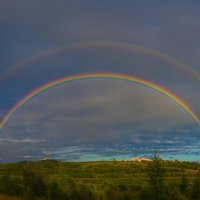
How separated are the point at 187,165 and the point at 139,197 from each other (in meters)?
113

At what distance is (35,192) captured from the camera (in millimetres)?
38531

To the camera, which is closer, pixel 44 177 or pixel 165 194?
pixel 165 194

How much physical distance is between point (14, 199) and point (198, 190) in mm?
15518

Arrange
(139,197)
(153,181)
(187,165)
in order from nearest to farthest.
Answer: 1. (153,181)
2. (139,197)
3. (187,165)

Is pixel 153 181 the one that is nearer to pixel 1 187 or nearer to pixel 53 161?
pixel 1 187

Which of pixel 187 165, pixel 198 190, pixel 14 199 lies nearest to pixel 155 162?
pixel 198 190

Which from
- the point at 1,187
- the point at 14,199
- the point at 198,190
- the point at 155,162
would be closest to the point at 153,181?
the point at 155,162

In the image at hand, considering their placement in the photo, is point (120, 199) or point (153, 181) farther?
point (120, 199)

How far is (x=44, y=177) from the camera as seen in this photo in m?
39.6

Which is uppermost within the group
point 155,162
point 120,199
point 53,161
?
point 53,161

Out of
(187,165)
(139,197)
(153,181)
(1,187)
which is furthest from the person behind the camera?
(187,165)

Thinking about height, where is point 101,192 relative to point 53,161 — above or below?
below

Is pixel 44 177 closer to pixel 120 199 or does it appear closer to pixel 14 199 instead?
pixel 14 199

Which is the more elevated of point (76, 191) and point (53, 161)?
point (53, 161)
